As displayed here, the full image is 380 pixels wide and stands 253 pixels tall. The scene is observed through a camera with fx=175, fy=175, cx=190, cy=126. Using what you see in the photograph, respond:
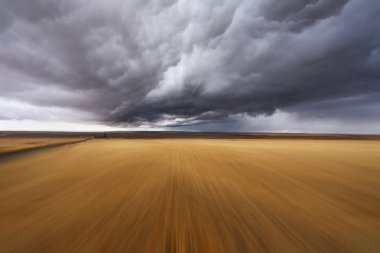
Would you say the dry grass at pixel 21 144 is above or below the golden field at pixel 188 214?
above

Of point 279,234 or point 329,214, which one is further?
point 329,214

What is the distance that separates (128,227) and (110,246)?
0.54 m

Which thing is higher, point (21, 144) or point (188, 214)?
point (21, 144)

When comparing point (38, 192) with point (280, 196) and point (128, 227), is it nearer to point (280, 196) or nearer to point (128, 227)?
point (128, 227)

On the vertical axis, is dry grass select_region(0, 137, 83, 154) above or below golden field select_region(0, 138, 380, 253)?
above

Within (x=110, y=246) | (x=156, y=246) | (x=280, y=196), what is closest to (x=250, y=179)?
(x=280, y=196)

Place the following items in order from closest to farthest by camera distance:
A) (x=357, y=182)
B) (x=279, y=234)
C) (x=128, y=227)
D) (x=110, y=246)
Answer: (x=110, y=246) → (x=279, y=234) → (x=128, y=227) → (x=357, y=182)

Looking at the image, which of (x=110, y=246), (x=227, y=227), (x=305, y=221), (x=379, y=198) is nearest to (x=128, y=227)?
(x=110, y=246)

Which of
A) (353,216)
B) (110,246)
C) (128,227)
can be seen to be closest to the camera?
(110,246)

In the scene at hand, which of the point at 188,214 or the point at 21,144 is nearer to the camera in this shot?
the point at 188,214

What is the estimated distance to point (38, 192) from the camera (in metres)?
5.19

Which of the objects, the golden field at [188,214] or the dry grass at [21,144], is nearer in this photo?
the golden field at [188,214]

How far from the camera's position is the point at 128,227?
10.8 ft

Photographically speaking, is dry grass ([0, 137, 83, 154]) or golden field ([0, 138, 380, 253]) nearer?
golden field ([0, 138, 380, 253])
